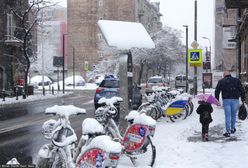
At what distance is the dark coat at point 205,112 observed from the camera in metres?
11.2

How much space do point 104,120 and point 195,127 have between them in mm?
6568

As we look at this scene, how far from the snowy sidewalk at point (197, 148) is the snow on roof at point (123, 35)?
2.51 meters

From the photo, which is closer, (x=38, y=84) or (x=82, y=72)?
(x=38, y=84)

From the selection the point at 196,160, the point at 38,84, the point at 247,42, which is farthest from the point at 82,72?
the point at 196,160

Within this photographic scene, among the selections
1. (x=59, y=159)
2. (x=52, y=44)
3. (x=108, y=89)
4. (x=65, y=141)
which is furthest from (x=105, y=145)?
(x=52, y=44)

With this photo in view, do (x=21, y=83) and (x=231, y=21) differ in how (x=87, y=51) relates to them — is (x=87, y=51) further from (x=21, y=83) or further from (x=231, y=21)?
(x=21, y=83)

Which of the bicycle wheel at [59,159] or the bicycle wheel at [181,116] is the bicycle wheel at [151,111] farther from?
the bicycle wheel at [59,159]

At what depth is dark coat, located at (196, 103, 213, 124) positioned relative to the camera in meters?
11.2

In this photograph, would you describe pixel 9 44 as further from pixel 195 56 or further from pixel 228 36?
pixel 195 56

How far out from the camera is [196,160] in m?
8.66

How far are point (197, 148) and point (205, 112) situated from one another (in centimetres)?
159

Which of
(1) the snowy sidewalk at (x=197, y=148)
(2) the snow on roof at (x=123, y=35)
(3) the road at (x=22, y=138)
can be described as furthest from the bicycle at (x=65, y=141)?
(2) the snow on roof at (x=123, y=35)

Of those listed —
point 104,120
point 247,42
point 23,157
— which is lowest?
point 23,157

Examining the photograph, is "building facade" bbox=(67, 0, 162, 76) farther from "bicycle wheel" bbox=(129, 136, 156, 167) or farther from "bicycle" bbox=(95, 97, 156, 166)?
"bicycle" bbox=(95, 97, 156, 166)
